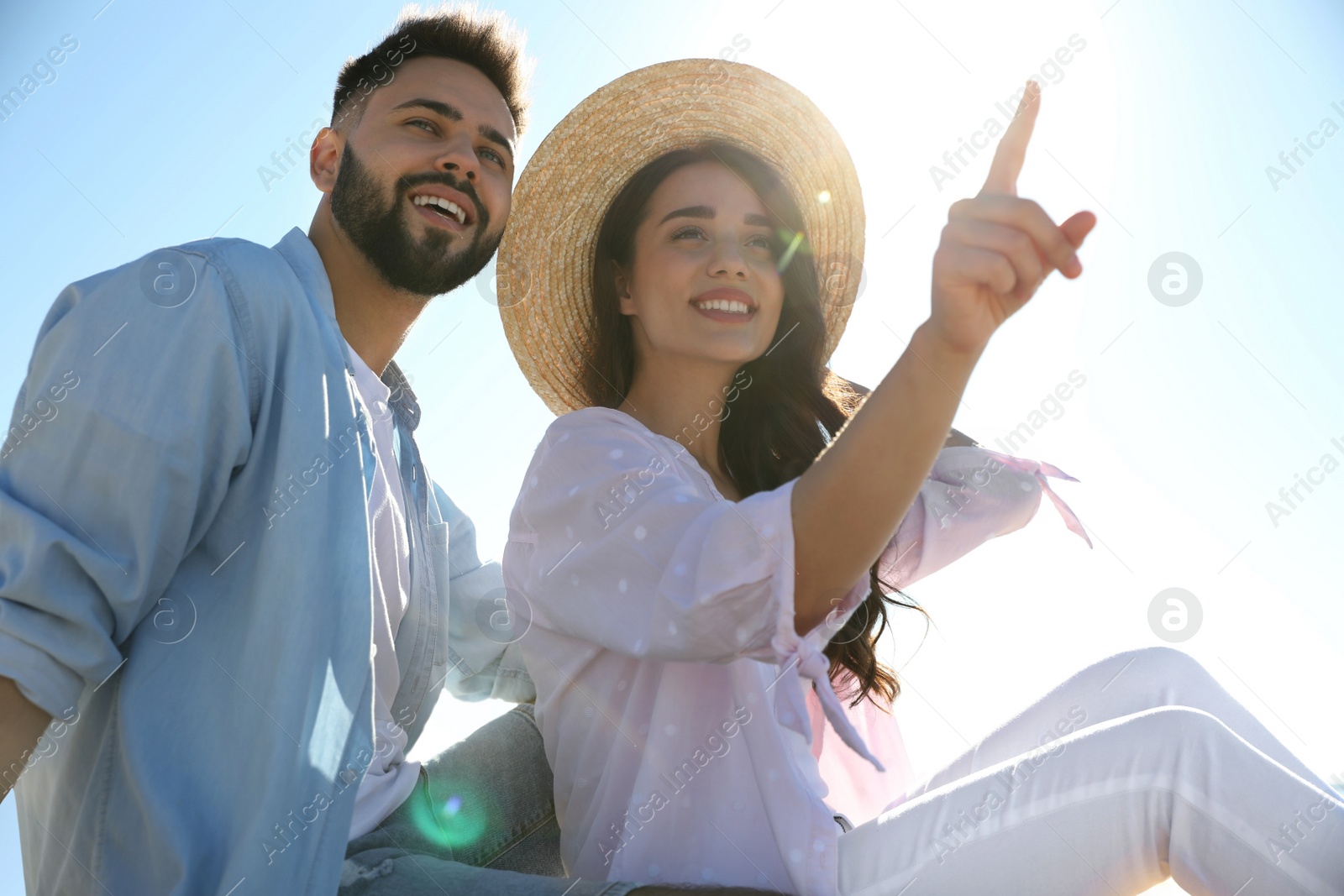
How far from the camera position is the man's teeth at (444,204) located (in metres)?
2.74

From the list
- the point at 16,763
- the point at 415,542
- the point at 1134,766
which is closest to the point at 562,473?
the point at 415,542

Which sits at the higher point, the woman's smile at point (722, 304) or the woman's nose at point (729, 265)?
the woman's nose at point (729, 265)

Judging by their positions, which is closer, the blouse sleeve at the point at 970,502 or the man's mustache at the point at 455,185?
the blouse sleeve at the point at 970,502

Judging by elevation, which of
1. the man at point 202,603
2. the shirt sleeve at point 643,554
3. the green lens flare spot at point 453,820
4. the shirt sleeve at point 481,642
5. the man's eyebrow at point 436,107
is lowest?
the green lens flare spot at point 453,820

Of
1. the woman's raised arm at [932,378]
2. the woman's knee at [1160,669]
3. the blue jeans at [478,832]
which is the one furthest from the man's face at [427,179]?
the woman's knee at [1160,669]

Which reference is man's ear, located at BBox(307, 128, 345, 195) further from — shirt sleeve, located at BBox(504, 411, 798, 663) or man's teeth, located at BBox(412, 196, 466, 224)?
shirt sleeve, located at BBox(504, 411, 798, 663)

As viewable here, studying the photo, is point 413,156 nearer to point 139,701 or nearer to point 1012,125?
point 139,701

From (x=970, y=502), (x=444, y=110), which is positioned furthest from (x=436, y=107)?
(x=970, y=502)

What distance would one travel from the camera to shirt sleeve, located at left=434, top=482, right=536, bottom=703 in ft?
8.83

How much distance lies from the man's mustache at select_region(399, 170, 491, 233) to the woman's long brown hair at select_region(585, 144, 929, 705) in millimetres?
357

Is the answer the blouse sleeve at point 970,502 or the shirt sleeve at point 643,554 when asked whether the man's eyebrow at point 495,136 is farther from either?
the blouse sleeve at point 970,502

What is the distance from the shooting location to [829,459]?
1.47 m

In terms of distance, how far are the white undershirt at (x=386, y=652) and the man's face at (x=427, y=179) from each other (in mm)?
482

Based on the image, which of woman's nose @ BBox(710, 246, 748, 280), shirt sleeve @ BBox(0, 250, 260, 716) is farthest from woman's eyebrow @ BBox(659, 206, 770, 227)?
shirt sleeve @ BBox(0, 250, 260, 716)
